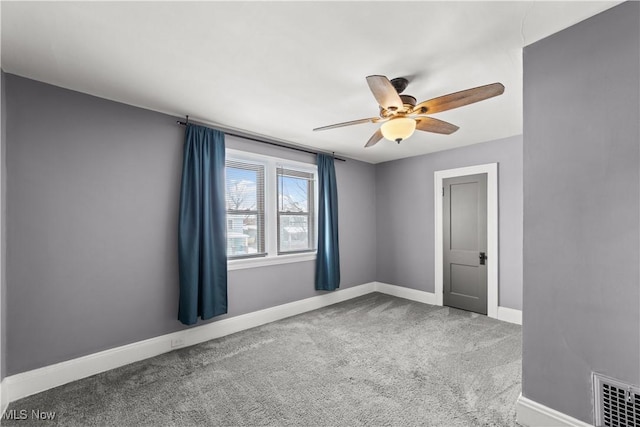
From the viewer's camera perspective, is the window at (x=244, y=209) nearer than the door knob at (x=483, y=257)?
Yes

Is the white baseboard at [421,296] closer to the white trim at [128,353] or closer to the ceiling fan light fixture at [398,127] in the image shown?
the white trim at [128,353]

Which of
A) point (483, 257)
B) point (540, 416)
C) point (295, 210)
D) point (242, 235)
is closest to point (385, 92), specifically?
point (540, 416)

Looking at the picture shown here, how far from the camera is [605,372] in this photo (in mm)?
1560

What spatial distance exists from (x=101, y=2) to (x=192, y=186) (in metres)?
1.83

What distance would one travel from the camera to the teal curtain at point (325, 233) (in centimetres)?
445

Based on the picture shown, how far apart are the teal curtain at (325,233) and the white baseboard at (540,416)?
282cm

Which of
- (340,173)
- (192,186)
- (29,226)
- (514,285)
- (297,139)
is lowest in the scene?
(514,285)

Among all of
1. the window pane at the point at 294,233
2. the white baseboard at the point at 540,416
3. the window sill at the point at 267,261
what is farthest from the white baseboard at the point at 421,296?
the white baseboard at the point at 540,416

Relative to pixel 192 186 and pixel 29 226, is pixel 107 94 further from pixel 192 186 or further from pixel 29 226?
pixel 29 226

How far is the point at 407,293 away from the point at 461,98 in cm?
373

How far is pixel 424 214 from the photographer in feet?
15.7

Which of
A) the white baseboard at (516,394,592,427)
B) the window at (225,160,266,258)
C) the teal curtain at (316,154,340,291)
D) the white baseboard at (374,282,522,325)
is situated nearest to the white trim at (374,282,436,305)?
the white baseboard at (374,282,522,325)

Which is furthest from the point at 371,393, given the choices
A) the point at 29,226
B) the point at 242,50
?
the point at 29,226

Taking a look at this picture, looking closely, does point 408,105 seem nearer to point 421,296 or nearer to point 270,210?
point 270,210
